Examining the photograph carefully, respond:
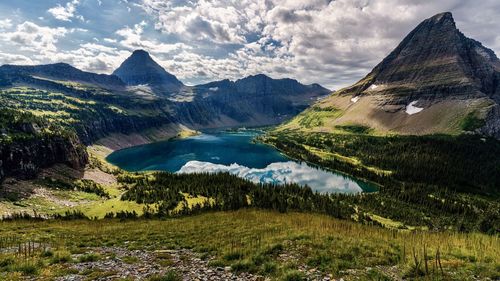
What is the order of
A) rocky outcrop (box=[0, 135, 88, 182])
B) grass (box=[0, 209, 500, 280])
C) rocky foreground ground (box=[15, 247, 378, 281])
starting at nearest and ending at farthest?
rocky foreground ground (box=[15, 247, 378, 281]) → grass (box=[0, 209, 500, 280]) → rocky outcrop (box=[0, 135, 88, 182])

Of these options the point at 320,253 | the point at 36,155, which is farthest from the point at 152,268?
the point at 36,155

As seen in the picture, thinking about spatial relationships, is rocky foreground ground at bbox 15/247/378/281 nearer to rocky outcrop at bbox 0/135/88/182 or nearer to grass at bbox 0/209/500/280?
grass at bbox 0/209/500/280

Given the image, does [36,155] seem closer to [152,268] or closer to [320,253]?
[152,268]

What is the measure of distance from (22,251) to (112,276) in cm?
1399

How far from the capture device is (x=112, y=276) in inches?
757

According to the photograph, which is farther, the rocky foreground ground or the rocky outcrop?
the rocky outcrop

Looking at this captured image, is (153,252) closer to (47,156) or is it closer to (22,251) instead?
(22,251)

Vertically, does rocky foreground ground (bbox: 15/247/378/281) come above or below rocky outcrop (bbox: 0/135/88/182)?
above

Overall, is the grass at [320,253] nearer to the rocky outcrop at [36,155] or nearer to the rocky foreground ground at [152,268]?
the rocky foreground ground at [152,268]

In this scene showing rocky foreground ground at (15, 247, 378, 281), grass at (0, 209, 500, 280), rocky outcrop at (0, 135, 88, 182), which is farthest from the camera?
rocky outcrop at (0, 135, 88, 182)

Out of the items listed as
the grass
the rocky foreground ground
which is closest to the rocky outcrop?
the grass

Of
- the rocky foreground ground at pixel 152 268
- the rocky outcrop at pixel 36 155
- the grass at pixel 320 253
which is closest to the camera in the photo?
the rocky foreground ground at pixel 152 268

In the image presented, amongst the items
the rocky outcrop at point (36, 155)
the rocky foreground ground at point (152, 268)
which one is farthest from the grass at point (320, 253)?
the rocky outcrop at point (36, 155)

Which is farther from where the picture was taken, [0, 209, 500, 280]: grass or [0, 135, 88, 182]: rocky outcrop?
[0, 135, 88, 182]: rocky outcrop
